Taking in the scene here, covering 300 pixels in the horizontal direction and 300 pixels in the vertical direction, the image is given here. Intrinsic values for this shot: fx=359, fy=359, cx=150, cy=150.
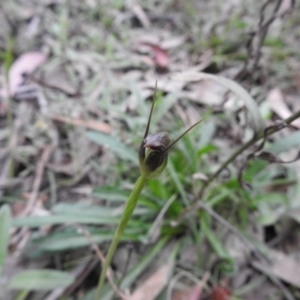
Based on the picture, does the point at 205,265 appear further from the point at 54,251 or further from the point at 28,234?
the point at 28,234

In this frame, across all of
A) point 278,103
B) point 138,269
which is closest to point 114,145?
point 138,269

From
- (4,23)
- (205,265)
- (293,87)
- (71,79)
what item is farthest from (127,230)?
(4,23)

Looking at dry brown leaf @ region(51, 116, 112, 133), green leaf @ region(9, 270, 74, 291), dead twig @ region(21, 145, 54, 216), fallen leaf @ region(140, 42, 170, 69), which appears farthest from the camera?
fallen leaf @ region(140, 42, 170, 69)

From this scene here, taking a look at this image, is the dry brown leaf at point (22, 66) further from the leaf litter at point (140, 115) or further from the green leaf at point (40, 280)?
the green leaf at point (40, 280)

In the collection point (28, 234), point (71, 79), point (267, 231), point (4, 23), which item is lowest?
point (267, 231)

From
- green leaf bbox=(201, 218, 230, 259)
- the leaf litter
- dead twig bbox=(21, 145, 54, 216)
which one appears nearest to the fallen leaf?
the leaf litter

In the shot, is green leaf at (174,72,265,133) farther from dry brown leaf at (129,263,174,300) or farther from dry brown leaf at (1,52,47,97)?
dry brown leaf at (1,52,47,97)
